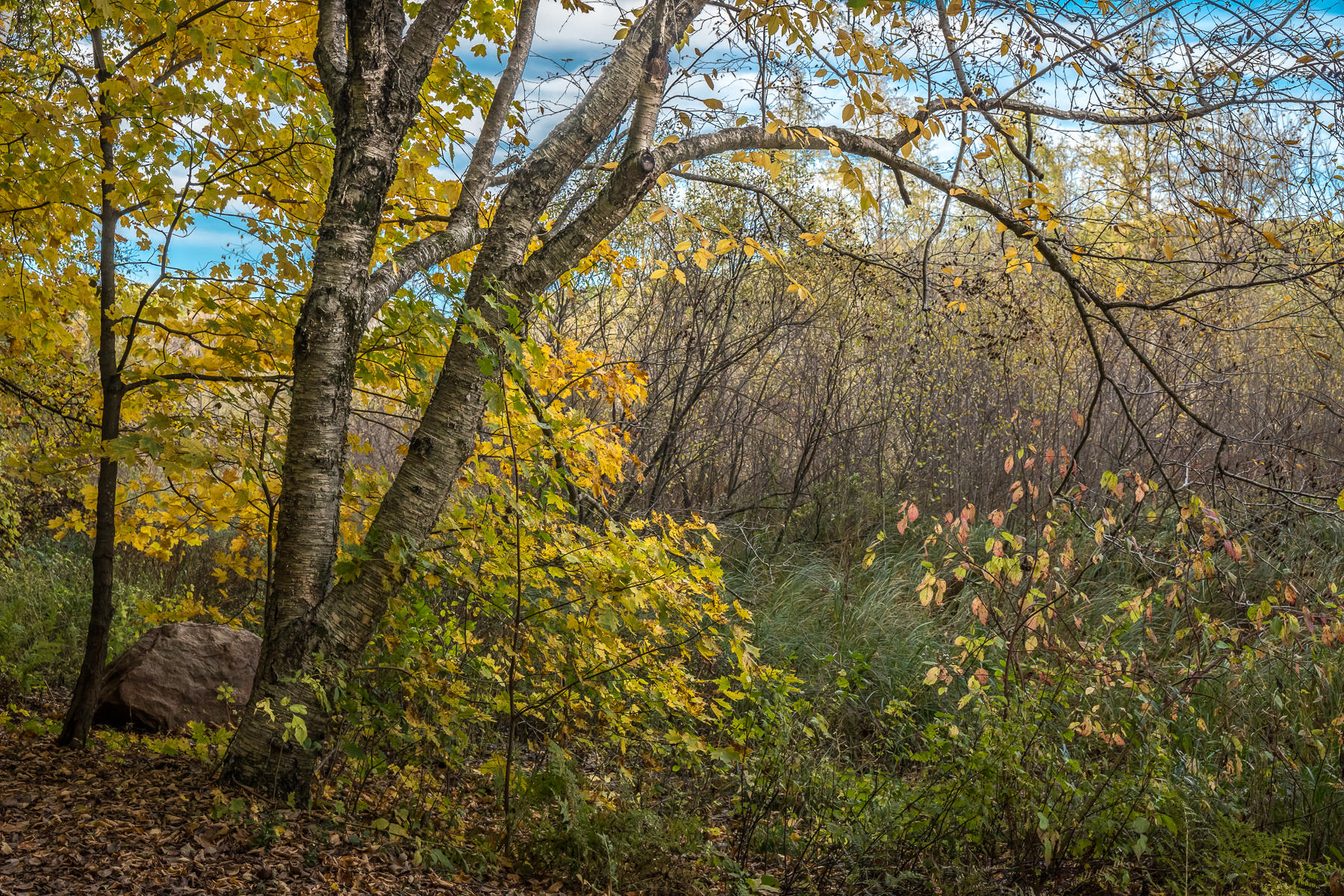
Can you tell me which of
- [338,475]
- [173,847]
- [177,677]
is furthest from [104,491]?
[173,847]

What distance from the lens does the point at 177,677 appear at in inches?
180

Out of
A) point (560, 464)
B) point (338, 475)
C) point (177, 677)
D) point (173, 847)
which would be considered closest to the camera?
point (173, 847)

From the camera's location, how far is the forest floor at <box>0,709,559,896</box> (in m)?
2.49

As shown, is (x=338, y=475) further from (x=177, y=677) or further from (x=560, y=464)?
(x=177, y=677)

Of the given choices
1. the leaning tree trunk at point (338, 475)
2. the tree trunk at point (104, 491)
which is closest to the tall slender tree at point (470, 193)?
the leaning tree trunk at point (338, 475)

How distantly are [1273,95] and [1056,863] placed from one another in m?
3.09

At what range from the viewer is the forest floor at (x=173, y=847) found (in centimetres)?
249

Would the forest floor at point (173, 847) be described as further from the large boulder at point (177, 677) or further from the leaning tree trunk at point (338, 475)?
the large boulder at point (177, 677)

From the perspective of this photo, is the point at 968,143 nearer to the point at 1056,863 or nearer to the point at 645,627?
the point at 645,627

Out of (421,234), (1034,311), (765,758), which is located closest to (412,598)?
(765,758)

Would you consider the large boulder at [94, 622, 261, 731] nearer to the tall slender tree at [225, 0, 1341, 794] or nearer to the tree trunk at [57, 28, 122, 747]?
the tree trunk at [57, 28, 122, 747]

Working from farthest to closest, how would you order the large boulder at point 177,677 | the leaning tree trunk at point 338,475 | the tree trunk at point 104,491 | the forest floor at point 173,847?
the large boulder at point 177,677 → the tree trunk at point 104,491 → the leaning tree trunk at point 338,475 → the forest floor at point 173,847

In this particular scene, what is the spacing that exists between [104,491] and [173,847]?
181cm

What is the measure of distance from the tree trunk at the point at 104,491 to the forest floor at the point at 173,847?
1.76ft
